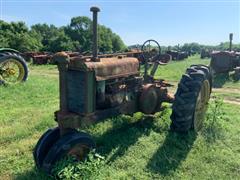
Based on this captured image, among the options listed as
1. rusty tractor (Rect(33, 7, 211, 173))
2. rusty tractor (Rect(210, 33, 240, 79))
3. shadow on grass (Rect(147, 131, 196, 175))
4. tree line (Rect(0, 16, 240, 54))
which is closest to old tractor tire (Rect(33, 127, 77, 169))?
rusty tractor (Rect(33, 7, 211, 173))

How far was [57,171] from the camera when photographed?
12.7 feet

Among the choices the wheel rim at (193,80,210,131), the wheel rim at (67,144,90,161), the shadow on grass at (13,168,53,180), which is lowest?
the shadow on grass at (13,168,53,180)

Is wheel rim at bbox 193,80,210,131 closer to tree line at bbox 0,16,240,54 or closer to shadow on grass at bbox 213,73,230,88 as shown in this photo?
shadow on grass at bbox 213,73,230,88

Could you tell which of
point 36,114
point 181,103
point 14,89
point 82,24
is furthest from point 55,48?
point 181,103

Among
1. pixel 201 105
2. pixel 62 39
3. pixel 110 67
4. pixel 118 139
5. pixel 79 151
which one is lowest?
pixel 118 139

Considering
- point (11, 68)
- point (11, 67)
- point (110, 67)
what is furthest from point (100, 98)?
point (11, 67)

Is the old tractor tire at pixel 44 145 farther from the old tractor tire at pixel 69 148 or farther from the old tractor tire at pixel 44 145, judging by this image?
the old tractor tire at pixel 69 148

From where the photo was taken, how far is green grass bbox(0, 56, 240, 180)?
436cm

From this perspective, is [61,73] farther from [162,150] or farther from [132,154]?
[162,150]

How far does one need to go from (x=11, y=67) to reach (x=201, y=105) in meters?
7.61

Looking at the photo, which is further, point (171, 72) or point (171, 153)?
point (171, 72)

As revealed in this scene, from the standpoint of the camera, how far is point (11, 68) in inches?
435

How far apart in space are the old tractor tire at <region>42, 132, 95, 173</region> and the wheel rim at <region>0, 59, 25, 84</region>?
709 centimetres

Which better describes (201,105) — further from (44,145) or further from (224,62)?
(224,62)
